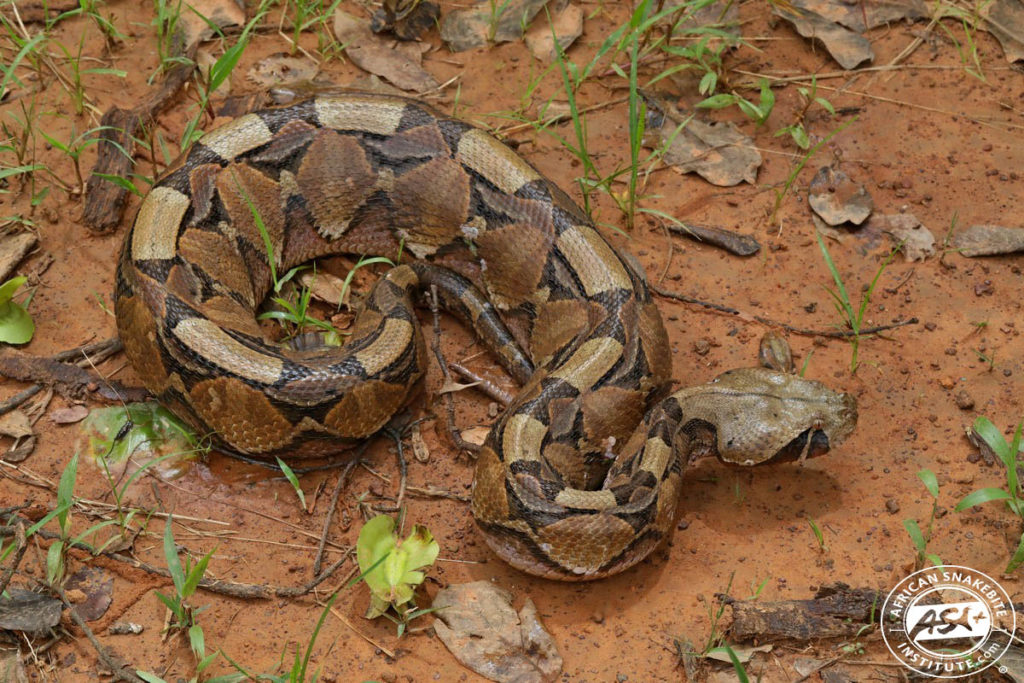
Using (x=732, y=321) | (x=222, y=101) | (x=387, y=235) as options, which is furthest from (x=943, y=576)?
(x=222, y=101)

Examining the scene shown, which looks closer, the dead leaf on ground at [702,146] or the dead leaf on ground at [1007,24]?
the dead leaf on ground at [702,146]

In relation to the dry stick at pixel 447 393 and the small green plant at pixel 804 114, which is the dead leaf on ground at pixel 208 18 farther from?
the small green plant at pixel 804 114

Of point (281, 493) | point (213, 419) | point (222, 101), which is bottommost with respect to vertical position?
point (281, 493)

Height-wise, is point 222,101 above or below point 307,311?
above

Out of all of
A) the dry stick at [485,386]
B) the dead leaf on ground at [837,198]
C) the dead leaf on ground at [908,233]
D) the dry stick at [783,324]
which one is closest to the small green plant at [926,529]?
the dry stick at [783,324]

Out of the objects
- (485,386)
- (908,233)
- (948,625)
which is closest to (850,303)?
(908,233)

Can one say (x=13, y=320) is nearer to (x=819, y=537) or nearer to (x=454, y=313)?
(x=454, y=313)

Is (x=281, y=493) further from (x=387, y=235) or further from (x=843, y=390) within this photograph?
(x=843, y=390)

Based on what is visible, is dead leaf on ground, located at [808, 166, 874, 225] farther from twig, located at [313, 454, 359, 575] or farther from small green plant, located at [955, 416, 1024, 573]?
twig, located at [313, 454, 359, 575]
